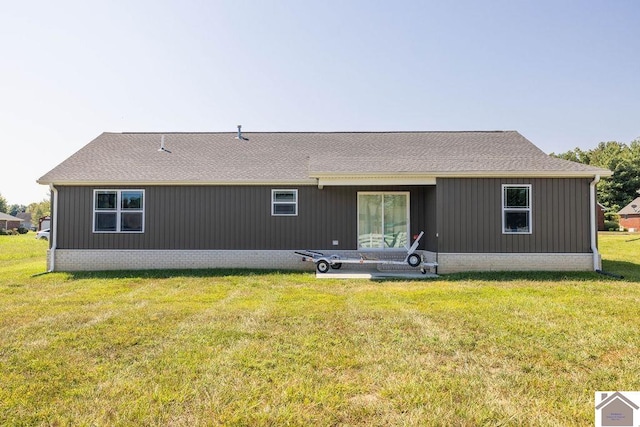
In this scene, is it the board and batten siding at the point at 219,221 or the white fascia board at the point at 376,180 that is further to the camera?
the board and batten siding at the point at 219,221

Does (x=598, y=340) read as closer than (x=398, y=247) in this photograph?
Yes

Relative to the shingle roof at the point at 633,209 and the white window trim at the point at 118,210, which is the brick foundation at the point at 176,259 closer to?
the white window trim at the point at 118,210

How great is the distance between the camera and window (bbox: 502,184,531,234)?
11.1 metres

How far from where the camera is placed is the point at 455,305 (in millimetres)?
6863

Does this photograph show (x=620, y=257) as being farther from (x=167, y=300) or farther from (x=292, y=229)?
(x=167, y=300)

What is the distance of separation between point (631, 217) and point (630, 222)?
0.56 metres

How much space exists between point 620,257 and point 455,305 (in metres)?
12.0

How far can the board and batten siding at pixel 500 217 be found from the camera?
11008 mm

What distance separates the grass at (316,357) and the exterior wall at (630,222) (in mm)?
43204

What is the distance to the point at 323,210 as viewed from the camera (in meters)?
12.3

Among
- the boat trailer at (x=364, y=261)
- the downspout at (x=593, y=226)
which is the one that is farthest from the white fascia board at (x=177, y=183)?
the downspout at (x=593, y=226)

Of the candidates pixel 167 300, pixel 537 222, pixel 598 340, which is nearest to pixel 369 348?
pixel 598 340

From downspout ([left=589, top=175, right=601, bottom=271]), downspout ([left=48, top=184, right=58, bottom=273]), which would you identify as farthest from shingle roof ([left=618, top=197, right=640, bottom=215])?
downspout ([left=48, top=184, right=58, bottom=273])

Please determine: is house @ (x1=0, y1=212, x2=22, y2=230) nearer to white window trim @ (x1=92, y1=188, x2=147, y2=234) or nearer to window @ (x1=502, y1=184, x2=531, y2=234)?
white window trim @ (x1=92, y1=188, x2=147, y2=234)
